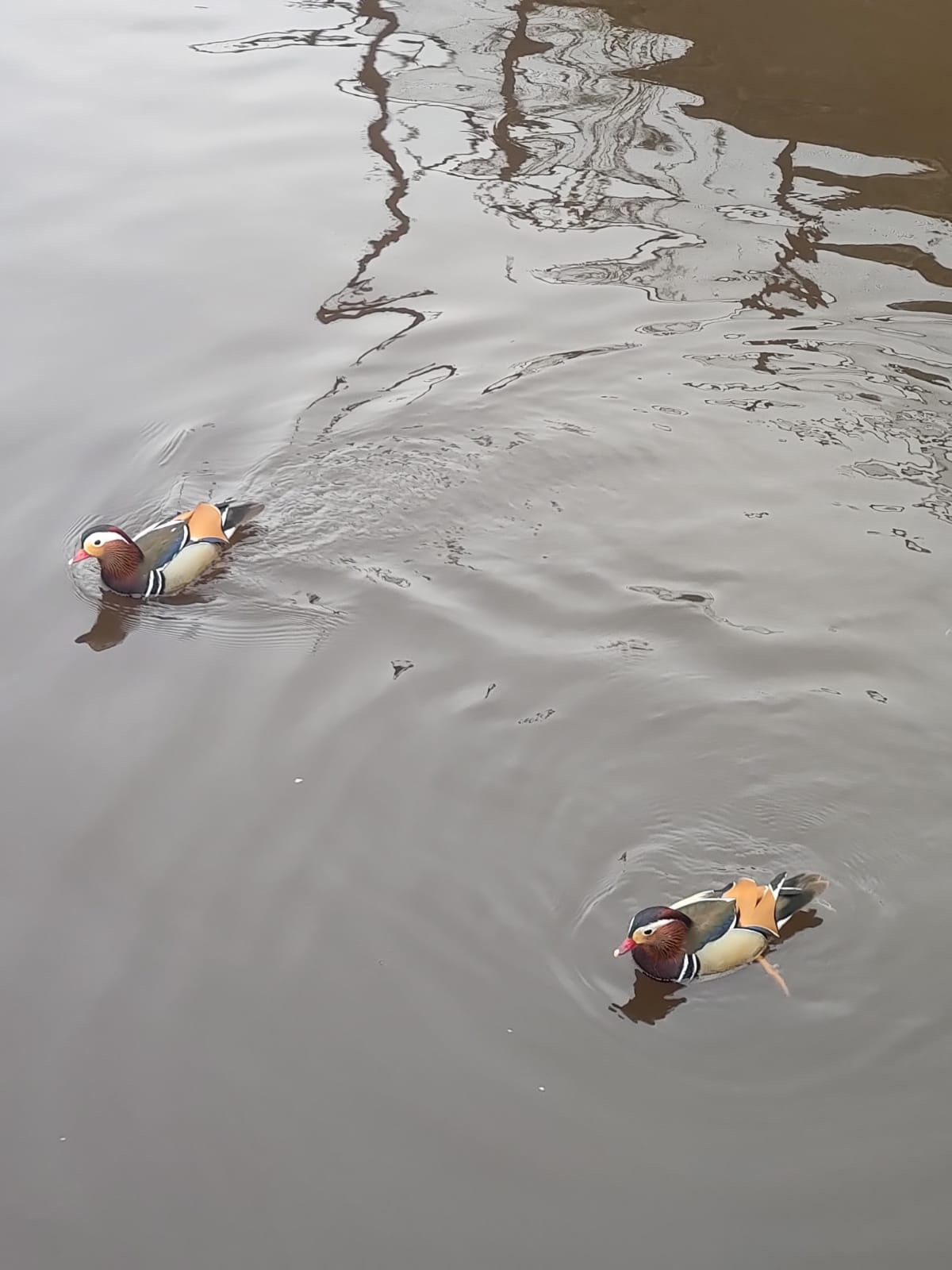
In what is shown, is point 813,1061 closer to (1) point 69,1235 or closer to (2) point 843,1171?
(2) point 843,1171

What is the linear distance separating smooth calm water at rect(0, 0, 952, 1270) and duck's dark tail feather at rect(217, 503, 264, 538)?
0.16m

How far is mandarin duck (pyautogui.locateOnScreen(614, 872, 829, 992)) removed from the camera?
4891 mm

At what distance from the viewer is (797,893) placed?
5035 mm

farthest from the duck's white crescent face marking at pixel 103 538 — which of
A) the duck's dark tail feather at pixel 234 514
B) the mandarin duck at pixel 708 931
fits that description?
the mandarin duck at pixel 708 931

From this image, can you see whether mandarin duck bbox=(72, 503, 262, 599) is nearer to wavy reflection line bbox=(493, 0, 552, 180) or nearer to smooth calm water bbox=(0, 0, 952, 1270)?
smooth calm water bbox=(0, 0, 952, 1270)

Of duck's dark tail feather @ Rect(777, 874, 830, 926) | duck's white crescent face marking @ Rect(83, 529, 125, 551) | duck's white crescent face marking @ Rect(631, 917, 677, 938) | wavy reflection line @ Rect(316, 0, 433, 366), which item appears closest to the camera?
duck's white crescent face marking @ Rect(631, 917, 677, 938)

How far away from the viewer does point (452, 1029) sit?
4.93 m

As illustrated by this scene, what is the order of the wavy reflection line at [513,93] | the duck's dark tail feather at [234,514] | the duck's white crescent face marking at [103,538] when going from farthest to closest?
the wavy reflection line at [513,93] → the duck's dark tail feather at [234,514] → the duck's white crescent face marking at [103,538]

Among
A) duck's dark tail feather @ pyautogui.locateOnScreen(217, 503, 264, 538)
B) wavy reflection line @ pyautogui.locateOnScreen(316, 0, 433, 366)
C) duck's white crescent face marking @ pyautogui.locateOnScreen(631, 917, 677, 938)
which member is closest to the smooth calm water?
wavy reflection line @ pyautogui.locateOnScreen(316, 0, 433, 366)

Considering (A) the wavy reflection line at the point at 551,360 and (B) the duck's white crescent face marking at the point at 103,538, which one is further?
(A) the wavy reflection line at the point at 551,360

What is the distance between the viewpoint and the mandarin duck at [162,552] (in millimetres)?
6883

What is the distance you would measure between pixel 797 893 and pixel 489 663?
76.1 inches

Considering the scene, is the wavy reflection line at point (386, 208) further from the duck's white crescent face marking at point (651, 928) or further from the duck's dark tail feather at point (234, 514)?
the duck's white crescent face marking at point (651, 928)

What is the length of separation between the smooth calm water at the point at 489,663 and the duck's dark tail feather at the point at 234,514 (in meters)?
0.16
